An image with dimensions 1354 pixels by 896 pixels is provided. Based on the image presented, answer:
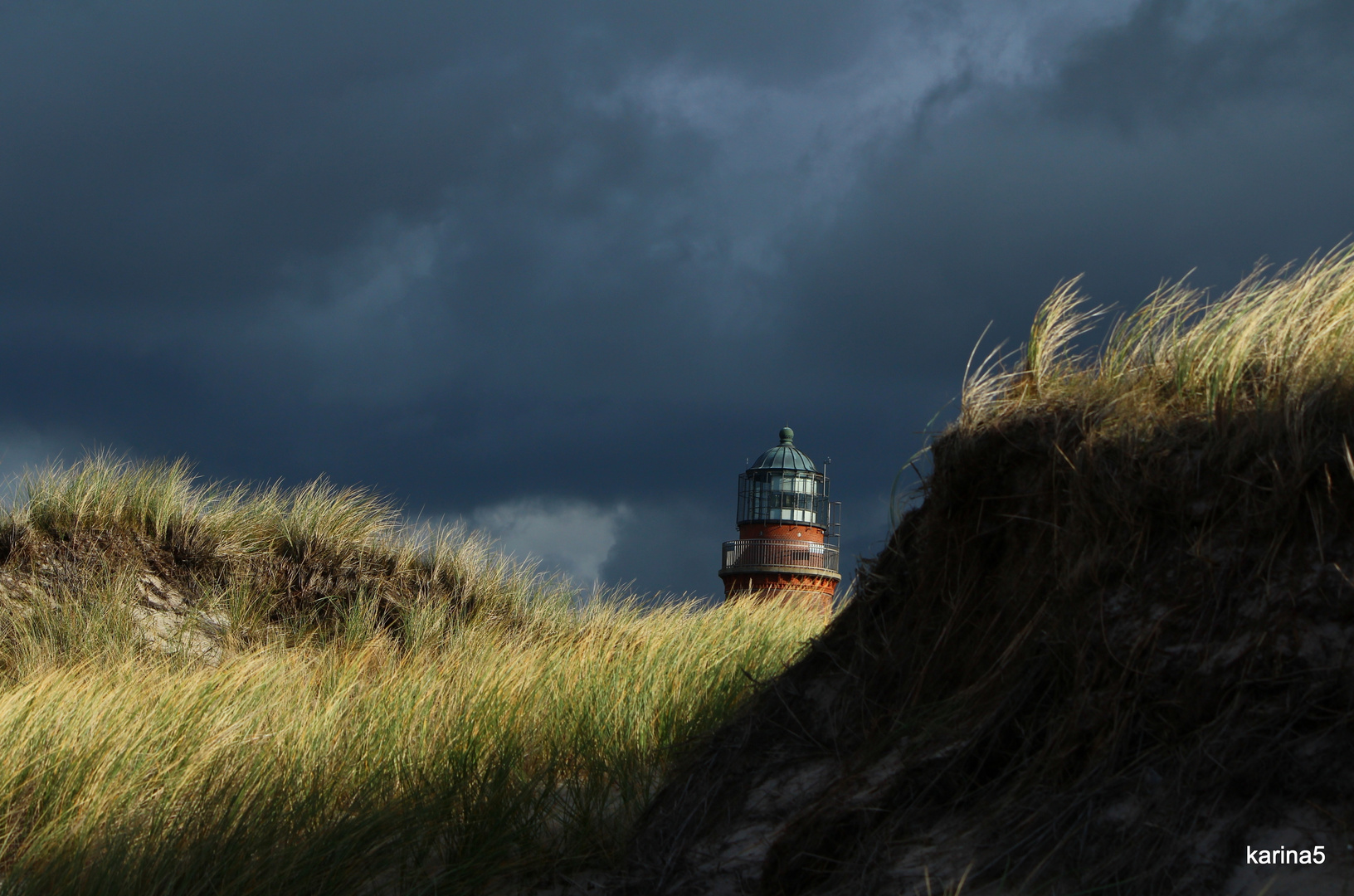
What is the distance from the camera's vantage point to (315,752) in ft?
15.1

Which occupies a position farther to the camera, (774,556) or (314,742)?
(774,556)

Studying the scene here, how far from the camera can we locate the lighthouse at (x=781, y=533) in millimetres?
21406

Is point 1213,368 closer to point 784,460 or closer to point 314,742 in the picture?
point 314,742

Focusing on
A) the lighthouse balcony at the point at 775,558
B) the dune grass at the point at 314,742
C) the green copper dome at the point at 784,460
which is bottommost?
the dune grass at the point at 314,742

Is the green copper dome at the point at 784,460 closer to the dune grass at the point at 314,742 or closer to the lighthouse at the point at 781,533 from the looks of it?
the lighthouse at the point at 781,533

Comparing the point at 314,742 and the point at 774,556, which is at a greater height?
the point at 774,556

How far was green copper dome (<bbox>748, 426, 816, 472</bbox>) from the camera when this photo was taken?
2227cm

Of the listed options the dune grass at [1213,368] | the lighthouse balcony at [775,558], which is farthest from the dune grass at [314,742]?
the lighthouse balcony at [775,558]

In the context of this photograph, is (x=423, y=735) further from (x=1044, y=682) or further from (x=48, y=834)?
(x=1044, y=682)

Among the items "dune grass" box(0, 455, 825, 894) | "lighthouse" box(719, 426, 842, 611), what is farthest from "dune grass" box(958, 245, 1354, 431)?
"lighthouse" box(719, 426, 842, 611)

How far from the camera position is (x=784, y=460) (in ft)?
73.7

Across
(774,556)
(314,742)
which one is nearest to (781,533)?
(774,556)

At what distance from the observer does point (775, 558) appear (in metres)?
21.4

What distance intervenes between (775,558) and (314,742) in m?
17.2
